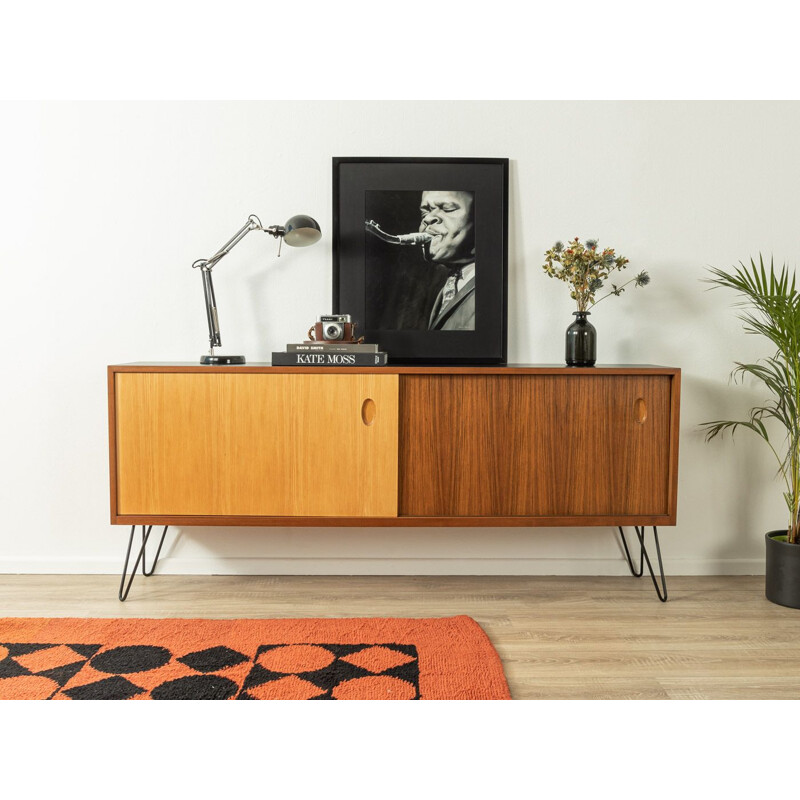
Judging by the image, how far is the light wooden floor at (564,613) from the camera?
219cm

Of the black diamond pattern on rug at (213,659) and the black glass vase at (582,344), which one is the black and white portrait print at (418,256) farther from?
the black diamond pattern on rug at (213,659)

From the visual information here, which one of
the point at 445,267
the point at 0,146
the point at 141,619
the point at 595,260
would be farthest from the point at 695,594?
the point at 0,146

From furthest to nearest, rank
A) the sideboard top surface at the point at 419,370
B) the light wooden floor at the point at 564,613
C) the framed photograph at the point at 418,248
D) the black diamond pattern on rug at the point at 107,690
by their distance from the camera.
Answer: the framed photograph at the point at 418,248, the sideboard top surface at the point at 419,370, the light wooden floor at the point at 564,613, the black diamond pattern on rug at the point at 107,690

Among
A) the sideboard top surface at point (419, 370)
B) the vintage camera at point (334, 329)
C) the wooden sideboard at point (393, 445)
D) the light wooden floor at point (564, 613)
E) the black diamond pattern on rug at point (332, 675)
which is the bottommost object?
the light wooden floor at point (564, 613)

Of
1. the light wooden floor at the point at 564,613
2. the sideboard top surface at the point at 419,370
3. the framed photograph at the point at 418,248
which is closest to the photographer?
the light wooden floor at the point at 564,613

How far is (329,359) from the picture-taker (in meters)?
2.81

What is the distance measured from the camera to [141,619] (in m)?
2.61

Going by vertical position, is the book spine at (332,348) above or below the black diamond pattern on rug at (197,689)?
above

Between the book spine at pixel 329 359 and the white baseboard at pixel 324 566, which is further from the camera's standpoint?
the white baseboard at pixel 324 566

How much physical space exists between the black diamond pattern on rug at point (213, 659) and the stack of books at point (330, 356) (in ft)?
3.31

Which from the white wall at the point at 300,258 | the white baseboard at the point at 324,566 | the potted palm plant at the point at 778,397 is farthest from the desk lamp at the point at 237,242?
the potted palm plant at the point at 778,397

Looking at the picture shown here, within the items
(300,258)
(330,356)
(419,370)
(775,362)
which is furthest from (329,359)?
(775,362)

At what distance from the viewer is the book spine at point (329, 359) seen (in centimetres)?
281

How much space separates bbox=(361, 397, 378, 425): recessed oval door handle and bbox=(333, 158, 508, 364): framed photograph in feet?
1.27
